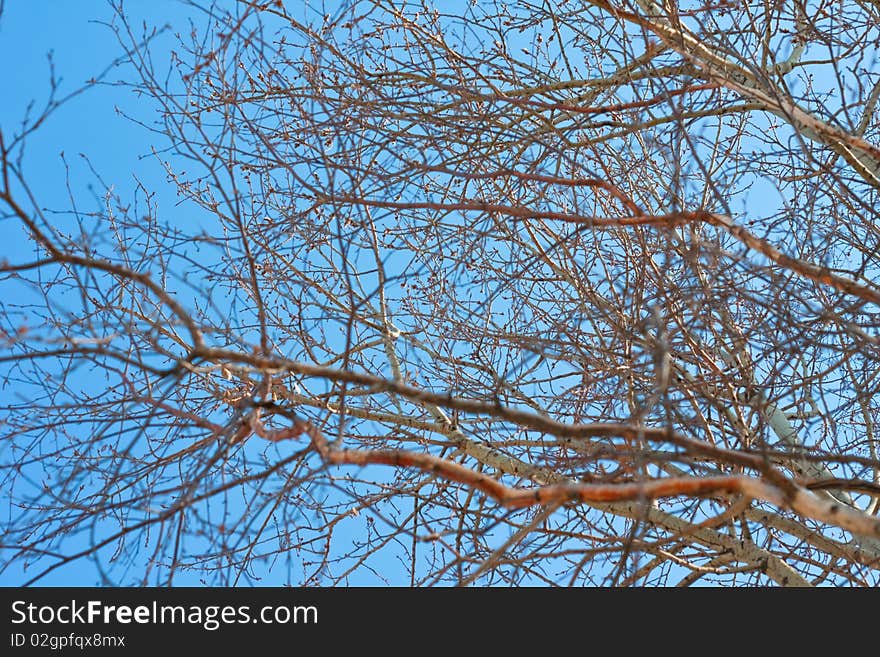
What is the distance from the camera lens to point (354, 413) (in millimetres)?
A: 5168

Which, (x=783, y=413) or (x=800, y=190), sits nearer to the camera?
(x=800, y=190)

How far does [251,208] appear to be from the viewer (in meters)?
4.27

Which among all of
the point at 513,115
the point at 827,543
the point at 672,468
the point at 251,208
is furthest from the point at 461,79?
the point at 827,543

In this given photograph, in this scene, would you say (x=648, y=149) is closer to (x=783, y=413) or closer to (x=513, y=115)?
(x=513, y=115)

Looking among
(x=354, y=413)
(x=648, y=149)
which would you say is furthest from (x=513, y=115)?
(x=354, y=413)
